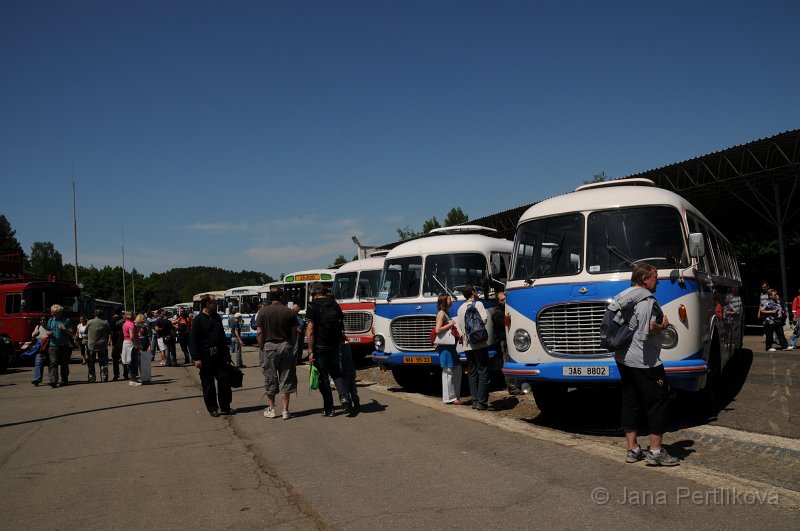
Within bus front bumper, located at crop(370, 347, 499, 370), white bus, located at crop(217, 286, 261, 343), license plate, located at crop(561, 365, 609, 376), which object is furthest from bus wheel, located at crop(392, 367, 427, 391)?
white bus, located at crop(217, 286, 261, 343)

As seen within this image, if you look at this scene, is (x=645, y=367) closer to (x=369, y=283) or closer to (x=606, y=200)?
(x=606, y=200)

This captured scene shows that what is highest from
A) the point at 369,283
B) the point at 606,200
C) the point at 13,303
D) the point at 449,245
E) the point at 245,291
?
the point at 606,200

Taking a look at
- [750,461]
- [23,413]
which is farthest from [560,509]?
[23,413]

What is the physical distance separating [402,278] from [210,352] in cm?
442

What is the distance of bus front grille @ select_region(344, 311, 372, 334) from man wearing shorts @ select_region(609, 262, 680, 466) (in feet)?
37.2

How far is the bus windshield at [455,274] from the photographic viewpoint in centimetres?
1279

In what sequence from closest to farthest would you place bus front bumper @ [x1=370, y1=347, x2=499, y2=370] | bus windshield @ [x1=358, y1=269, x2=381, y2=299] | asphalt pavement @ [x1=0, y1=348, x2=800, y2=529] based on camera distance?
asphalt pavement @ [x1=0, y1=348, x2=800, y2=529] < bus front bumper @ [x1=370, y1=347, x2=499, y2=370] < bus windshield @ [x1=358, y1=269, x2=381, y2=299]

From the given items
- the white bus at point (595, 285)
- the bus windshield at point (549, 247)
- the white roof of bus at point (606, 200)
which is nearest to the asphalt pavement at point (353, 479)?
the white bus at point (595, 285)

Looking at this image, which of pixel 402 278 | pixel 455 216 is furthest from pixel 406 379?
pixel 455 216

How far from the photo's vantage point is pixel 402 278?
44.2ft

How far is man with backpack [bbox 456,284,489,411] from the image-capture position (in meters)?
10.4

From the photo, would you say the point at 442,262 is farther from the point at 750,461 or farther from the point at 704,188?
the point at 704,188

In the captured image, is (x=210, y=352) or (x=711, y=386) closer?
(x=711, y=386)

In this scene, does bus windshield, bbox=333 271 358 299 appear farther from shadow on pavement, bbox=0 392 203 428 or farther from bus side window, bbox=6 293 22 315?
bus side window, bbox=6 293 22 315
